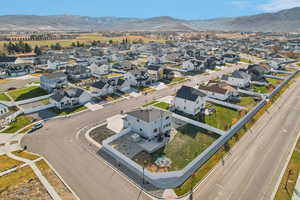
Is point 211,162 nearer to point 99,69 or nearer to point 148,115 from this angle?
point 148,115

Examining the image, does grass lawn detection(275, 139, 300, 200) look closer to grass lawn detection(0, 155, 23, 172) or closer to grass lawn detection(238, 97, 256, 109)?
grass lawn detection(238, 97, 256, 109)

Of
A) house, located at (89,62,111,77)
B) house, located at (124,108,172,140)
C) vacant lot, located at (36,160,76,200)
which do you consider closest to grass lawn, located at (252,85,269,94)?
house, located at (124,108,172,140)

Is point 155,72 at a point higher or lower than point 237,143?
higher

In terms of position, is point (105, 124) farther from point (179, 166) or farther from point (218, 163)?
point (218, 163)

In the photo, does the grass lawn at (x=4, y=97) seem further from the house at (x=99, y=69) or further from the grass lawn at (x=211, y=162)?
the grass lawn at (x=211, y=162)

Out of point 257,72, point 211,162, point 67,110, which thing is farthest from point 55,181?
point 257,72

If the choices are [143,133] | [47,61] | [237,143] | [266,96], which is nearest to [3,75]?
[47,61]
